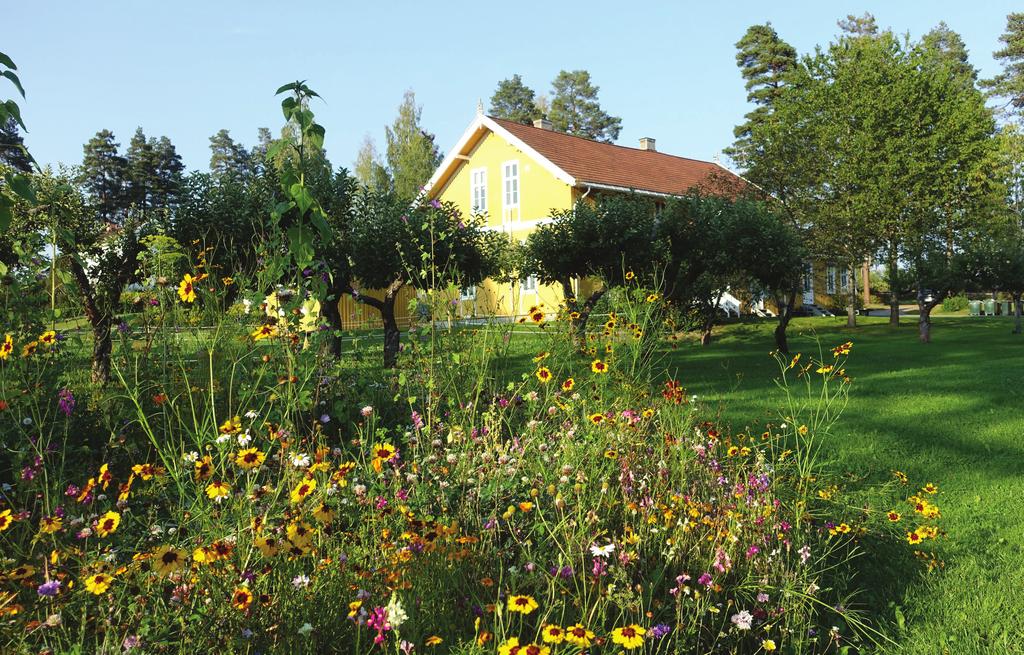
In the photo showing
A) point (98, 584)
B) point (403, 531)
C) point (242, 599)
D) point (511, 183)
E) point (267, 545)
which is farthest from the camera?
point (511, 183)

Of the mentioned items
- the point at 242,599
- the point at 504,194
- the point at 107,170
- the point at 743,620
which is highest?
the point at 107,170

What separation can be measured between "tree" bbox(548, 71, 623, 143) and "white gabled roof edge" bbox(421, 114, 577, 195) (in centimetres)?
2711

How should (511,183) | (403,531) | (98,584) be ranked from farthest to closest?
1. (511,183)
2. (403,531)
3. (98,584)

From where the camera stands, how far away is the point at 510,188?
2602 cm

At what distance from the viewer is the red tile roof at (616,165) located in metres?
24.4

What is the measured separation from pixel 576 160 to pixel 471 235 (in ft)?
44.4

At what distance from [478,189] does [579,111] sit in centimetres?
2873

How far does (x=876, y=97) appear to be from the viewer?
854 inches

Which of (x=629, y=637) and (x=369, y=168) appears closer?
(x=629, y=637)

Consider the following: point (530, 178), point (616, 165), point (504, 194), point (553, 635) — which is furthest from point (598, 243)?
point (616, 165)

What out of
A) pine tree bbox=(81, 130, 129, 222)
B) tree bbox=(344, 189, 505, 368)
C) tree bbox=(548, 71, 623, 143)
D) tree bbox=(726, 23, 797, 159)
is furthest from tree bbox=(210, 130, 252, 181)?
tree bbox=(344, 189, 505, 368)

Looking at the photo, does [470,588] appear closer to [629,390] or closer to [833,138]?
[629,390]

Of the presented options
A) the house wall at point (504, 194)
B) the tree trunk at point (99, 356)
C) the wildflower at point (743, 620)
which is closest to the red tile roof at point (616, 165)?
the house wall at point (504, 194)

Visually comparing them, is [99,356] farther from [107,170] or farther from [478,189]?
[107,170]
